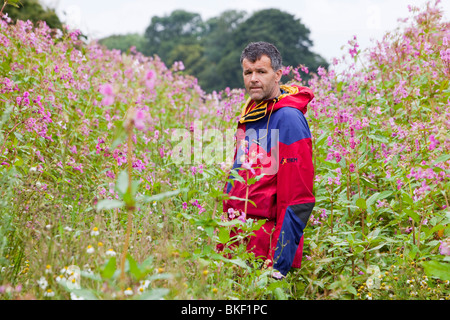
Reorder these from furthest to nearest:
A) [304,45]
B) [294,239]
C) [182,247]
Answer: [304,45]
[294,239]
[182,247]

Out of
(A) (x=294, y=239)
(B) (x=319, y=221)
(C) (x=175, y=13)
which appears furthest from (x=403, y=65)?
(C) (x=175, y=13)

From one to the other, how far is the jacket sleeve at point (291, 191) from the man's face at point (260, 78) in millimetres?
273

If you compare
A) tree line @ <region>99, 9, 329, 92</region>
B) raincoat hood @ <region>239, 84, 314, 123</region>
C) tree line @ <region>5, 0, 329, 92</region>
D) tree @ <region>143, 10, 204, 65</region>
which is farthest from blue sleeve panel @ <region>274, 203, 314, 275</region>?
tree @ <region>143, 10, 204, 65</region>

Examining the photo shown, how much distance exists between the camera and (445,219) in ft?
9.04

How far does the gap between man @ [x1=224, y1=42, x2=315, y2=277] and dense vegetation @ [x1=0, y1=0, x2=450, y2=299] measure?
17cm

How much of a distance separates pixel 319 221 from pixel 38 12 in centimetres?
989

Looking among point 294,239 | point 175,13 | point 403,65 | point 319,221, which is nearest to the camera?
point 294,239

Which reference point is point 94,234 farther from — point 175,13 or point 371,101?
point 175,13

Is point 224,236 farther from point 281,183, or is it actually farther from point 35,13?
point 35,13

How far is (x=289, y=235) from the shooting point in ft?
8.73

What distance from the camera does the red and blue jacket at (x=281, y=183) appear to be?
269cm

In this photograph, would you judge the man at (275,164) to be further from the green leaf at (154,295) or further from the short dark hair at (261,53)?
the green leaf at (154,295)

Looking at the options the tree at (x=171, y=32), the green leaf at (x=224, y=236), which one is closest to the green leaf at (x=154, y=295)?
the green leaf at (x=224, y=236)

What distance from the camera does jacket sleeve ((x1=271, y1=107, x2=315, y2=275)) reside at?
8.76 feet
